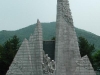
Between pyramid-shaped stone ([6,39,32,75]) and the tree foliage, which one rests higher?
the tree foliage

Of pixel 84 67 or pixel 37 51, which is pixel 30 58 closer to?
pixel 37 51

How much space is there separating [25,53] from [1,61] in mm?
10900

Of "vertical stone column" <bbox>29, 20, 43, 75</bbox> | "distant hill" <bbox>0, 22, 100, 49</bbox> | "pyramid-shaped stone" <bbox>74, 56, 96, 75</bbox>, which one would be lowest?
"pyramid-shaped stone" <bbox>74, 56, 96, 75</bbox>

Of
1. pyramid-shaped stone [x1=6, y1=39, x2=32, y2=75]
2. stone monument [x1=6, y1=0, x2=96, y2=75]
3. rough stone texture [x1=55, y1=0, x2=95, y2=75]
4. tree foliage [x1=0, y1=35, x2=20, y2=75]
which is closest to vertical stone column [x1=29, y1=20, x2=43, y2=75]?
stone monument [x1=6, y1=0, x2=96, y2=75]

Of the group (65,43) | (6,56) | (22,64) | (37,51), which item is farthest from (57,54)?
(6,56)

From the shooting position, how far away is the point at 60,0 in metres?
10.9

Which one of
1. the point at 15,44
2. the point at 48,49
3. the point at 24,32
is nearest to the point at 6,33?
the point at 24,32

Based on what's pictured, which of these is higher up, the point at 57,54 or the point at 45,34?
the point at 45,34

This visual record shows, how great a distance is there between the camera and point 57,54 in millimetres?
10539

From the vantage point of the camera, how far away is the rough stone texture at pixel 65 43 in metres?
10.5

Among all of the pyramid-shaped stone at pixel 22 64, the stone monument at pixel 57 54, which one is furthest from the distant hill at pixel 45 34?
the pyramid-shaped stone at pixel 22 64

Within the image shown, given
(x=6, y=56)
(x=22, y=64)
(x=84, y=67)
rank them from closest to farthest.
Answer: (x=84, y=67), (x=22, y=64), (x=6, y=56)

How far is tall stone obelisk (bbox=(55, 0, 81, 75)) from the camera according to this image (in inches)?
413

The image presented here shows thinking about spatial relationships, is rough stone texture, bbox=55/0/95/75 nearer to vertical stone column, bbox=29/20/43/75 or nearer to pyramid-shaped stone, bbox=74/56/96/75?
pyramid-shaped stone, bbox=74/56/96/75
